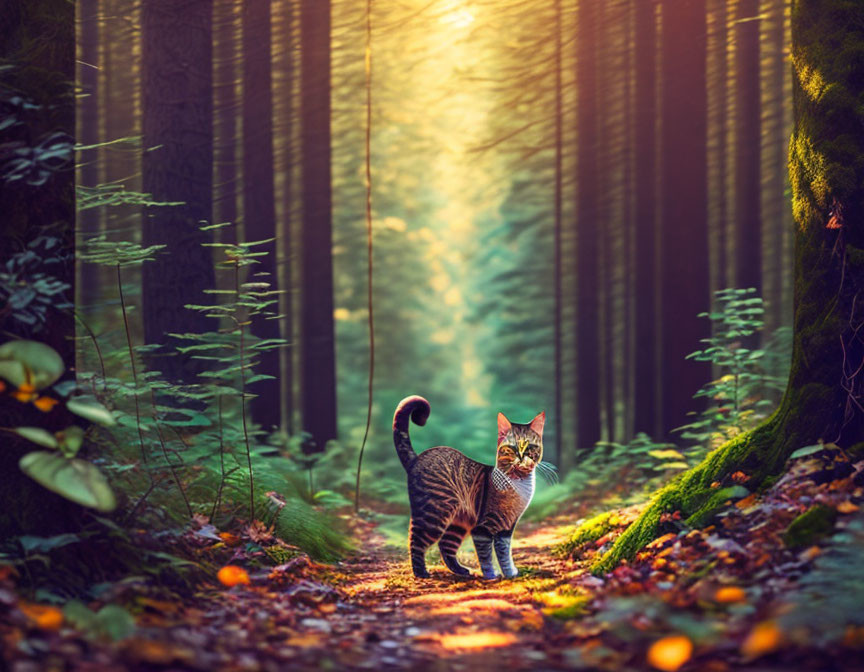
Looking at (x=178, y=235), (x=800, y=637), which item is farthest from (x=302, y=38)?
(x=800, y=637)

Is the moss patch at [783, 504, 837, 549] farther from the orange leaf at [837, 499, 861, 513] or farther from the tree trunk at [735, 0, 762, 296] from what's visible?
the tree trunk at [735, 0, 762, 296]

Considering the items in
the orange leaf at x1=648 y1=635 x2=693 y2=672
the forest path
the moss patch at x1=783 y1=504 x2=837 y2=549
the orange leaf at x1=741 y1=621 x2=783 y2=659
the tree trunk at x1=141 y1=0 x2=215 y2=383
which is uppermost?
the tree trunk at x1=141 y1=0 x2=215 y2=383

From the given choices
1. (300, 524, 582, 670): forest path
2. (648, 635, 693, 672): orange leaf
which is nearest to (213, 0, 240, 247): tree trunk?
(300, 524, 582, 670): forest path

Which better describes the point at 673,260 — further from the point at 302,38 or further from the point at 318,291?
the point at 302,38

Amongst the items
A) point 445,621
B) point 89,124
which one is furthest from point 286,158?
point 445,621

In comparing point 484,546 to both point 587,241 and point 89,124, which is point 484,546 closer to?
point 587,241

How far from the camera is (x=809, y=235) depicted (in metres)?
4.74

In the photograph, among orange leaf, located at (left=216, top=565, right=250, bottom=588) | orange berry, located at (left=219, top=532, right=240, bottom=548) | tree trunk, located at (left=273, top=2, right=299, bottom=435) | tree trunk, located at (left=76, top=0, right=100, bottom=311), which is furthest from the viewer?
tree trunk, located at (left=76, top=0, right=100, bottom=311)

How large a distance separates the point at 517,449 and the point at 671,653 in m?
3.08

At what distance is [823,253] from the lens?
4.62 m

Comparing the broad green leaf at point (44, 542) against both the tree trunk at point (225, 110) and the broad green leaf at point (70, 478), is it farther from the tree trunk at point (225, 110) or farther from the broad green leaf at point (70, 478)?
the tree trunk at point (225, 110)

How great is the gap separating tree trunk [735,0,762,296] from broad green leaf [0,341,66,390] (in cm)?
1138

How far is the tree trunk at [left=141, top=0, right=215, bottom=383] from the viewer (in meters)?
8.29

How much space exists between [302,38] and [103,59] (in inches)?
270
